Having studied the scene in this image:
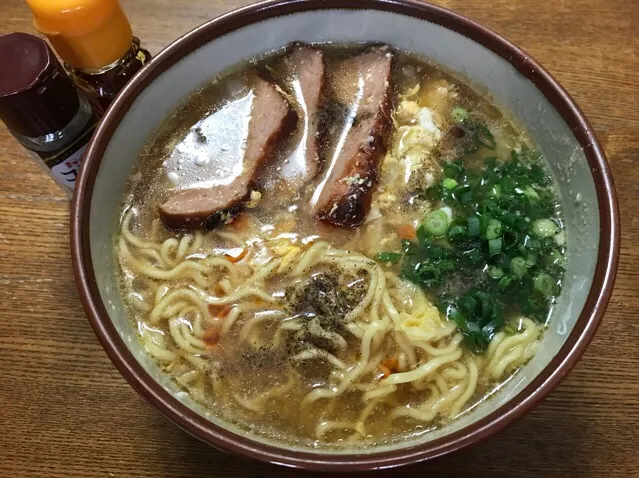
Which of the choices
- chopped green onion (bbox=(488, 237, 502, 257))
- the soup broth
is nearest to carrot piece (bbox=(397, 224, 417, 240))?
the soup broth

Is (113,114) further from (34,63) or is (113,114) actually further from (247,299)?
(247,299)

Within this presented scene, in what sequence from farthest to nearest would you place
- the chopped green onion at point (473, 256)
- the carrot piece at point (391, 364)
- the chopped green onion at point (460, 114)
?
the chopped green onion at point (460, 114), the chopped green onion at point (473, 256), the carrot piece at point (391, 364)

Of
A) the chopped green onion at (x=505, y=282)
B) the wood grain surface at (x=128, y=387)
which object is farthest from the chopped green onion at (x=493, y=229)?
the wood grain surface at (x=128, y=387)

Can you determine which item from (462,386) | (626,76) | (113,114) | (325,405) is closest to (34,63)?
(113,114)

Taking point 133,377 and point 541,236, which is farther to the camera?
point 541,236

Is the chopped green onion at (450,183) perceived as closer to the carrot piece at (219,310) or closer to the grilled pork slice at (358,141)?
the grilled pork slice at (358,141)

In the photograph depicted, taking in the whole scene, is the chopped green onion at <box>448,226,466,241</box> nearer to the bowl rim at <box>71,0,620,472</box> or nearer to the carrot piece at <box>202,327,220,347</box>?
the bowl rim at <box>71,0,620,472</box>

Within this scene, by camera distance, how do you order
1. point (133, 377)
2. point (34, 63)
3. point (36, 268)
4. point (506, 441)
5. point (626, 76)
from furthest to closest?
point (626, 76), point (36, 268), point (506, 441), point (34, 63), point (133, 377)
